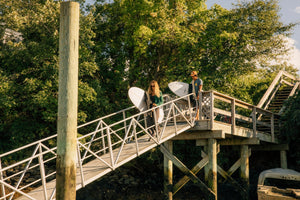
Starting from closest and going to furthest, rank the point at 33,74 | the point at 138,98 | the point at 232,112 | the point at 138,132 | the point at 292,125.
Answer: the point at 138,132 → the point at 138,98 → the point at 232,112 → the point at 292,125 → the point at 33,74

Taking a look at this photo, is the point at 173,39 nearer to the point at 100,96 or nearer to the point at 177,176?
the point at 100,96

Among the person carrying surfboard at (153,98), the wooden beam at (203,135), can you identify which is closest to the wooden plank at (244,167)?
the wooden beam at (203,135)

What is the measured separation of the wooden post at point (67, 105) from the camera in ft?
15.3

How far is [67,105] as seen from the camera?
15.3 ft

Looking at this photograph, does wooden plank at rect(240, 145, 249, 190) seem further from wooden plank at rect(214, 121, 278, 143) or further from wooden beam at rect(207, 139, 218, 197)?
wooden beam at rect(207, 139, 218, 197)

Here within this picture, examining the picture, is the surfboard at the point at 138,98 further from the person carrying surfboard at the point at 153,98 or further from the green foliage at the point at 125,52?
the green foliage at the point at 125,52

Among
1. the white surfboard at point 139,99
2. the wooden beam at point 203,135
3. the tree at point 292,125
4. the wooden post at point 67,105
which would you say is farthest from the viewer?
the tree at point 292,125

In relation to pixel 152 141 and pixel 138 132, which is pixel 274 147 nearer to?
pixel 152 141

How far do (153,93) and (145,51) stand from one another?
754cm

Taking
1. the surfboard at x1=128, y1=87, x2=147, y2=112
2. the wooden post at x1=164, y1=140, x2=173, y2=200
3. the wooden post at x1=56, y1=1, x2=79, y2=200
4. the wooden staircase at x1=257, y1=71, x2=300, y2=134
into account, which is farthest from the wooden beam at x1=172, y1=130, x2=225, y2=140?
the wooden post at x1=56, y1=1, x2=79, y2=200

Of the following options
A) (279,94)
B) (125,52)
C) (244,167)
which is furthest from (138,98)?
(125,52)

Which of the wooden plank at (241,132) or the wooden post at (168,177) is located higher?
the wooden plank at (241,132)

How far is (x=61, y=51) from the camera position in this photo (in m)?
4.73

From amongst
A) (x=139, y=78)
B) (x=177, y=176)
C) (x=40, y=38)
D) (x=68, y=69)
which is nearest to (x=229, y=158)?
(x=177, y=176)
